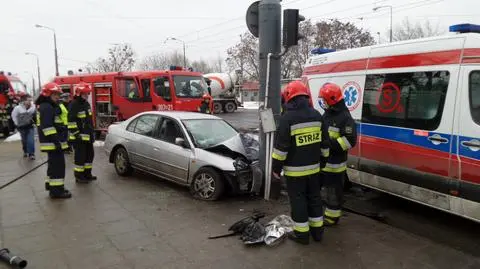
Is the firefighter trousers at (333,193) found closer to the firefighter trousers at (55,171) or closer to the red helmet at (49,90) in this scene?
the firefighter trousers at (55,171)

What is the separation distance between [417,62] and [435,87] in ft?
1.35

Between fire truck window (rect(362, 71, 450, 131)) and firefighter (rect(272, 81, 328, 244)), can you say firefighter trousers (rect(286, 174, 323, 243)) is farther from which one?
fire truck window (rect(362, 71, 450, 131))

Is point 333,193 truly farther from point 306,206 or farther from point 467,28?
point 467,28

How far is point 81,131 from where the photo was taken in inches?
296

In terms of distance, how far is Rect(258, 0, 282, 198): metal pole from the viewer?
622cm

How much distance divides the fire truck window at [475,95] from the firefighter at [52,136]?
5830 millimetres

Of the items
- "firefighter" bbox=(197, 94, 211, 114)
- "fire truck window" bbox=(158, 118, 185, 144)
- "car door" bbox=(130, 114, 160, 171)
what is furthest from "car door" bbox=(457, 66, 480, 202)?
"firefighter" bbox=(197, 94, 211, 114)

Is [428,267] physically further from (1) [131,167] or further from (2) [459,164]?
(1) [131,167]

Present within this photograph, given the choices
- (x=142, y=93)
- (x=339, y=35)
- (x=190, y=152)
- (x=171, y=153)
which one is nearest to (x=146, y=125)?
(x=171, y=153)

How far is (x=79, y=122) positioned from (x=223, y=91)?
25.6 metres

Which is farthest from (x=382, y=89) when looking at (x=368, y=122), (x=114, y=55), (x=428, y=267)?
(x=114, y=55)

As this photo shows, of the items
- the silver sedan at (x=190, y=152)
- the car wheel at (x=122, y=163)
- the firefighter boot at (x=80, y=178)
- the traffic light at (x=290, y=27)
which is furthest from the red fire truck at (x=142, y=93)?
the traffic light at (x=290, y=27)

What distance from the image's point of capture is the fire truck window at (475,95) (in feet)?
13.9

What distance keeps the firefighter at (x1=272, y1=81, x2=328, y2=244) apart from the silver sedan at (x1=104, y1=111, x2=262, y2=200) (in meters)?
1.55
